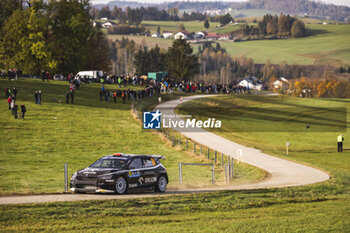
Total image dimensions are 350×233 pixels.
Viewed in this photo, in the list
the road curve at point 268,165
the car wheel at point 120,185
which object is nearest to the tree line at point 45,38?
the road curve at point 268,165

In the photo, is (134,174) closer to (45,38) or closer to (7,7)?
(45,38)

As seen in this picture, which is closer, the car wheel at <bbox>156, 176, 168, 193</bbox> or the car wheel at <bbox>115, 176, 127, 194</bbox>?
the car wheel at <bbox>115, 176, 127, 194</bbox>

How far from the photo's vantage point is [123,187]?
20.4 meters

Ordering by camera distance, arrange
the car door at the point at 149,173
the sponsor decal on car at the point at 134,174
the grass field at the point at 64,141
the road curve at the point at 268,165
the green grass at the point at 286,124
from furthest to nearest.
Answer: the green grass at the point at 286,124, the grass field at the point at 64,141, the road curve at the point at 268,165, the car door at the point at 149,173, the sponsor decal on car at the point at 134,174

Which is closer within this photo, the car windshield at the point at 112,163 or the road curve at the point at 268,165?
the car windshield at the point at 112,163

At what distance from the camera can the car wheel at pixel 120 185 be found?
2005 cm

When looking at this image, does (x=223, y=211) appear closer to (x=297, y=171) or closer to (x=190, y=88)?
(x=297, y=171)

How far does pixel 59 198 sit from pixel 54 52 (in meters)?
72.0

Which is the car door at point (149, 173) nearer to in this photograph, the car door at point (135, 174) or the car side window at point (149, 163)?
the car side window at point (149, 163)

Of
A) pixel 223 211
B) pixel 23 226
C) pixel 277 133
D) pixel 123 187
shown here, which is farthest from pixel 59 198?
pixel 277 133

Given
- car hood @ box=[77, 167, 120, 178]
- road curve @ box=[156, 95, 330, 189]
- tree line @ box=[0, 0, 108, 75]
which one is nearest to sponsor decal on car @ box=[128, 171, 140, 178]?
car hood @ box=[77, 167, 120, 178]

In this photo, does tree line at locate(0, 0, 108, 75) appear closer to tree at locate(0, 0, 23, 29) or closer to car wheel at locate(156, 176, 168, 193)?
tree at locate(0, 0, 23, 29)

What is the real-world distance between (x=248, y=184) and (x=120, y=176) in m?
8.71

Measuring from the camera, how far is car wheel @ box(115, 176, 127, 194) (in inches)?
789
